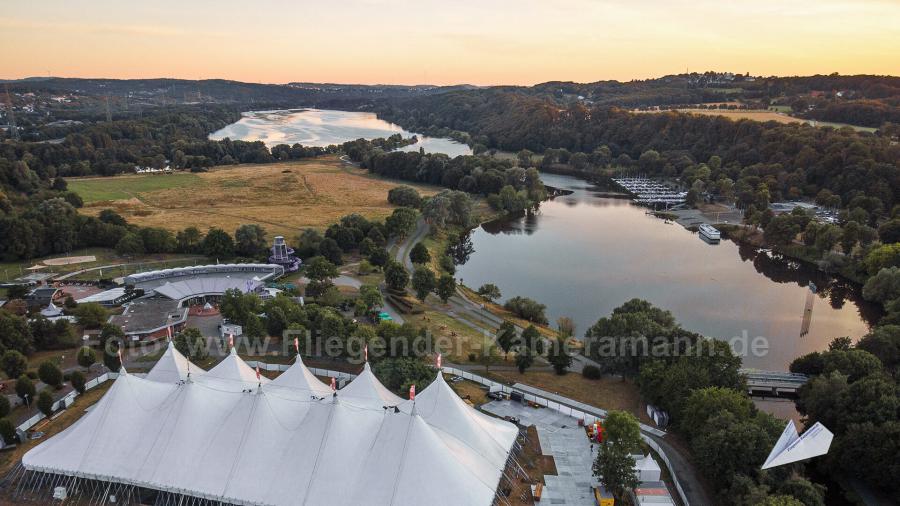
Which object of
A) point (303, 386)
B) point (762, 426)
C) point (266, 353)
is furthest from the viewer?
point (266, 353)

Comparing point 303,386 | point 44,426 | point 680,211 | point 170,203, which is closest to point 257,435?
point 303,386

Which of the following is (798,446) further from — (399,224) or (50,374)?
(399,224)

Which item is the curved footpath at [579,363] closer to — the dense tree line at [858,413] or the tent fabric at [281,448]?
the dense tree line at [858,413]

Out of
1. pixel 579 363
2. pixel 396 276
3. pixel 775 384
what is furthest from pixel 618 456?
pixel 396 276

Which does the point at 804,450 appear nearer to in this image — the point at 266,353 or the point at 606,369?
the point at 606,369

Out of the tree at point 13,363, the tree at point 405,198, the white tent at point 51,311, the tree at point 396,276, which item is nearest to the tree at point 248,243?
the tree at point 396,276

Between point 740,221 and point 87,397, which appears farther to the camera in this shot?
point 740,221

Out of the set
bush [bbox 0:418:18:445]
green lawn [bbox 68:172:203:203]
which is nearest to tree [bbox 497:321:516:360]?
bush [bbox 0:418:18:445]
